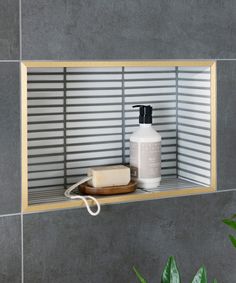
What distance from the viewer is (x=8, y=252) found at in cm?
128

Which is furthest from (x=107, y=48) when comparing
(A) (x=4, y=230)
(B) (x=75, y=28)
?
(A) (x=4, y=230)

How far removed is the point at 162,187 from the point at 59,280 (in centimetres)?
34

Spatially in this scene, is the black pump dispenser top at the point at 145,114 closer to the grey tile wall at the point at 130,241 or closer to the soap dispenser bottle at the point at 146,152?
the soap dispenser bottle at the point at 146,152

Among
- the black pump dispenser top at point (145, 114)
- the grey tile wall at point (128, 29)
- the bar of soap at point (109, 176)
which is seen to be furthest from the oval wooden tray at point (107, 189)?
the grey tile wall at point (128, 29)

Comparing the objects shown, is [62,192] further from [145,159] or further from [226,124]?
[226,124]

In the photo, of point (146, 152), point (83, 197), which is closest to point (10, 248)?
point (83, 197)

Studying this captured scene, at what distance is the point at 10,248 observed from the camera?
1282 millimetres

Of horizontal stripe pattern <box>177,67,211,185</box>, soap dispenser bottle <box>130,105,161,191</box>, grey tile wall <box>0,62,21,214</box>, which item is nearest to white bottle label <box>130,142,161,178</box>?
soap dispenser bottle <box>130,105,161,191</box>

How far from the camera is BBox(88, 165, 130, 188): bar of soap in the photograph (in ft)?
4.56

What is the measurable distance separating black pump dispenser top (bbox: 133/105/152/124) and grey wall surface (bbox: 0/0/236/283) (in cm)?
14

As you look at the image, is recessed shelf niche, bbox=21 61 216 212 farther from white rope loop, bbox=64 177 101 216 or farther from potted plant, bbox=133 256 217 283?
potted plant, bbox=133 256 217 283

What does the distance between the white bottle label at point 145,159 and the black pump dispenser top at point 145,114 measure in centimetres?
6

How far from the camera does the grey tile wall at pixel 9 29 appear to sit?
4.02ft

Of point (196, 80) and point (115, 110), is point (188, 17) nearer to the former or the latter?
point (196, 80)
